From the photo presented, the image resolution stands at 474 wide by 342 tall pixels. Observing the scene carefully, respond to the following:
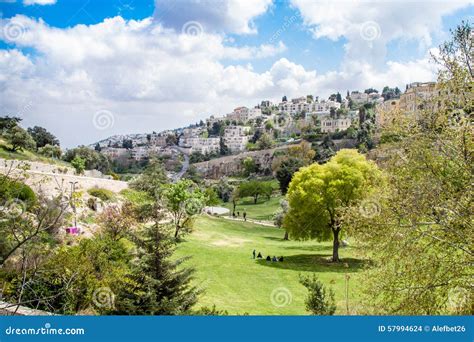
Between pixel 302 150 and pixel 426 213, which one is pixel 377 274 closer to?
pixel 426 213

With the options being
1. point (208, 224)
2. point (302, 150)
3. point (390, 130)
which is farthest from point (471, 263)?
point (302, 150)

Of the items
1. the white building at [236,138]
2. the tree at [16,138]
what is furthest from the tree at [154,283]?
the white building at [236,138]

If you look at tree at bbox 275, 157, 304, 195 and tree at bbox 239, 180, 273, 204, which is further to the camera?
tree at bbox 239, 180, 273, 204

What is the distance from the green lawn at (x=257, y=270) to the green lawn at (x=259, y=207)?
66.1 feet

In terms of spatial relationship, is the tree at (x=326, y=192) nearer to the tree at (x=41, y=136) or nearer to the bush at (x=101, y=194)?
the bush at (x=101, y=194)

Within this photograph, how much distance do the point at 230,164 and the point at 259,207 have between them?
3967cm

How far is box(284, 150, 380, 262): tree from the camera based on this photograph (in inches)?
1336

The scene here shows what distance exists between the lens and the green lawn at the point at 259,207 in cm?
7179

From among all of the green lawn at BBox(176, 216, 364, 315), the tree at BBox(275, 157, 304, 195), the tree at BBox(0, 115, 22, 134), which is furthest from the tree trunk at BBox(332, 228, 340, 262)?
the tree at BBox(0, 115, 22, 134)

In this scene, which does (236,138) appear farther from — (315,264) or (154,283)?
(154,283)

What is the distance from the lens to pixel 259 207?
264 feet

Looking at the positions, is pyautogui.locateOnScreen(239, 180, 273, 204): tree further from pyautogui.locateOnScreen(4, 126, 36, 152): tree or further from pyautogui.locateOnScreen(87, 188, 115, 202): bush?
pyautogui.locateOnScreen(4, 126, 36, 152): tree

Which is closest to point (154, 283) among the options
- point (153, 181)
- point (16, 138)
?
point (153, 181)

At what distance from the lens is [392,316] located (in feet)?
37.7
